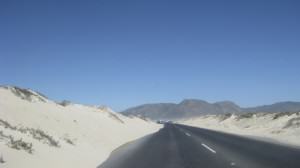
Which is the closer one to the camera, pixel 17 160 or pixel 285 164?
pixel 17 160

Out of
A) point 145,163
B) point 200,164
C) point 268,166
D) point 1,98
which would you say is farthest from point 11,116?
point 268,166

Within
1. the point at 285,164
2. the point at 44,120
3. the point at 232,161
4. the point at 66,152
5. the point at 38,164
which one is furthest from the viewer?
the point at 44,120

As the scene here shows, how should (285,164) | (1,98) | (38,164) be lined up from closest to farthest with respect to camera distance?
(38,164) < (285,164) < (1,98)

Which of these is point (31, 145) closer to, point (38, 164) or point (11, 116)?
point (38, 164)

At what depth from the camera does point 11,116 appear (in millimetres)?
21078

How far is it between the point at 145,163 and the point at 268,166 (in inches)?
176

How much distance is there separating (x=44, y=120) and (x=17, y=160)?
11975 mm

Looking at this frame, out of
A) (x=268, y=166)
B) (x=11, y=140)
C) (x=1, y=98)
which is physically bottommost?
(x=268, y=166)

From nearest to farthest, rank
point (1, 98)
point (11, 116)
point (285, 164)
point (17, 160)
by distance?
point (17, 160)
point (285, 164)
point (11, 116)
point (1, 98)

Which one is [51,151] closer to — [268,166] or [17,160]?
[17,160]

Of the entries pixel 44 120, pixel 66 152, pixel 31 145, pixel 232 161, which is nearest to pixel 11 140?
pixel 31 145

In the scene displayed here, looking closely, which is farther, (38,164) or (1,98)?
(1,98)

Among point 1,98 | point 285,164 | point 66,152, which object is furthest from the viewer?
point 1,98

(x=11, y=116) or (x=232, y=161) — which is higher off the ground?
(x=11, y=116)
